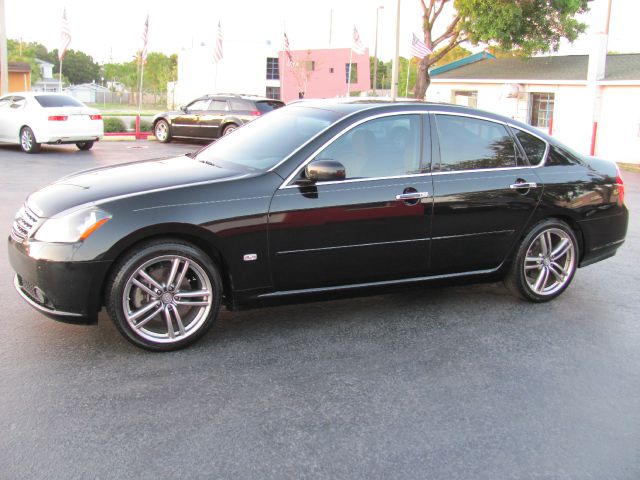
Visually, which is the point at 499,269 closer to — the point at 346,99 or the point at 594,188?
the point at 594,188

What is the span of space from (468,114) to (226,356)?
2825 mm

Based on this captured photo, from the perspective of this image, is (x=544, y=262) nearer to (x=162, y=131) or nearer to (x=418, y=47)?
(x=162, y=131)

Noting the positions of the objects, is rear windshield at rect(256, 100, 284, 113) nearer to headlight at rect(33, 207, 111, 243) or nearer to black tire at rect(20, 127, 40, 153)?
black tire at rect(20, 127, 40, 153)

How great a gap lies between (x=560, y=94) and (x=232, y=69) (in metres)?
51.3

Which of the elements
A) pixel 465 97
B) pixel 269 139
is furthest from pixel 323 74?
pixel 269 139

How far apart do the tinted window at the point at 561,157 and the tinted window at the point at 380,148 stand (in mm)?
→ 1414

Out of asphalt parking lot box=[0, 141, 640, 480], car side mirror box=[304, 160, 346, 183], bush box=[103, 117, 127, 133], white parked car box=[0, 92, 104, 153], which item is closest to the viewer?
asphalt parking lot box=[0, 141, 640, 480]

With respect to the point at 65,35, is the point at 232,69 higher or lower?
higher

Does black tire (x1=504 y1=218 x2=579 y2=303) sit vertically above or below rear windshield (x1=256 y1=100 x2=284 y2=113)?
below

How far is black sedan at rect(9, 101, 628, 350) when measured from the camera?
14.4 ft

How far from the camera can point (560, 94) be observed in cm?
2583

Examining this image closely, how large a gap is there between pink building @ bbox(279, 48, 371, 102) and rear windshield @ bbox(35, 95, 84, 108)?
52.1 m

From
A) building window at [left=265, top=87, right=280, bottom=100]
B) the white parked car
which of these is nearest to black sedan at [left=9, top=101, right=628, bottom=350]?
the white parked car

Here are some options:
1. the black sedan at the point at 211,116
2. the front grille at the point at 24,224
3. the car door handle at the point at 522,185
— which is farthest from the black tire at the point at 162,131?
the car door handle at the point at 522,185
